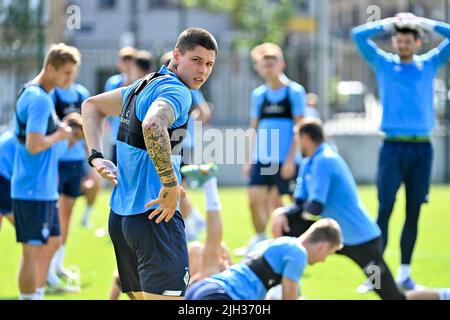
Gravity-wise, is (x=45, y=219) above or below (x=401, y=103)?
below

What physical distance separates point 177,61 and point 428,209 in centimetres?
1077

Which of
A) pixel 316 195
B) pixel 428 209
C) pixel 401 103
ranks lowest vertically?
pixel 428 209

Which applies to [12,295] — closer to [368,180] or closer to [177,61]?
[177,61]

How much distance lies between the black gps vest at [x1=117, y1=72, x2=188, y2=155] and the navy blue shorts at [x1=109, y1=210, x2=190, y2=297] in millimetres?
425

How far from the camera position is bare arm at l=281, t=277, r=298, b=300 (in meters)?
6.59

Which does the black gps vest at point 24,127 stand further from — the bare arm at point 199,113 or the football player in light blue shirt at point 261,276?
the bare arm at point 199,113

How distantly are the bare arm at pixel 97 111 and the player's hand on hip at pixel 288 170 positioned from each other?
18.6 feet

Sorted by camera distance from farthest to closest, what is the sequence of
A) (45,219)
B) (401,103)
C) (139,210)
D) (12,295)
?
(401,103), (12,295), (45,219), (139,210)

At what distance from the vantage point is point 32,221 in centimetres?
780

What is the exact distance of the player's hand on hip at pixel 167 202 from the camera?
4.98m

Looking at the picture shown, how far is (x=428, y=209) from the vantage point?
15406 millimetres

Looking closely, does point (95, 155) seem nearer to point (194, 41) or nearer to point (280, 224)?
point (194, 41)

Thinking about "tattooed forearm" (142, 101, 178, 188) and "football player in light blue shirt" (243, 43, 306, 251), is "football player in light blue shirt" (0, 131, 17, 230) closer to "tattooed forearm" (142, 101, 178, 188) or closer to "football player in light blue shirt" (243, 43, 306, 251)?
"football player in light blue shirt" (243, 43, 306, 251)
